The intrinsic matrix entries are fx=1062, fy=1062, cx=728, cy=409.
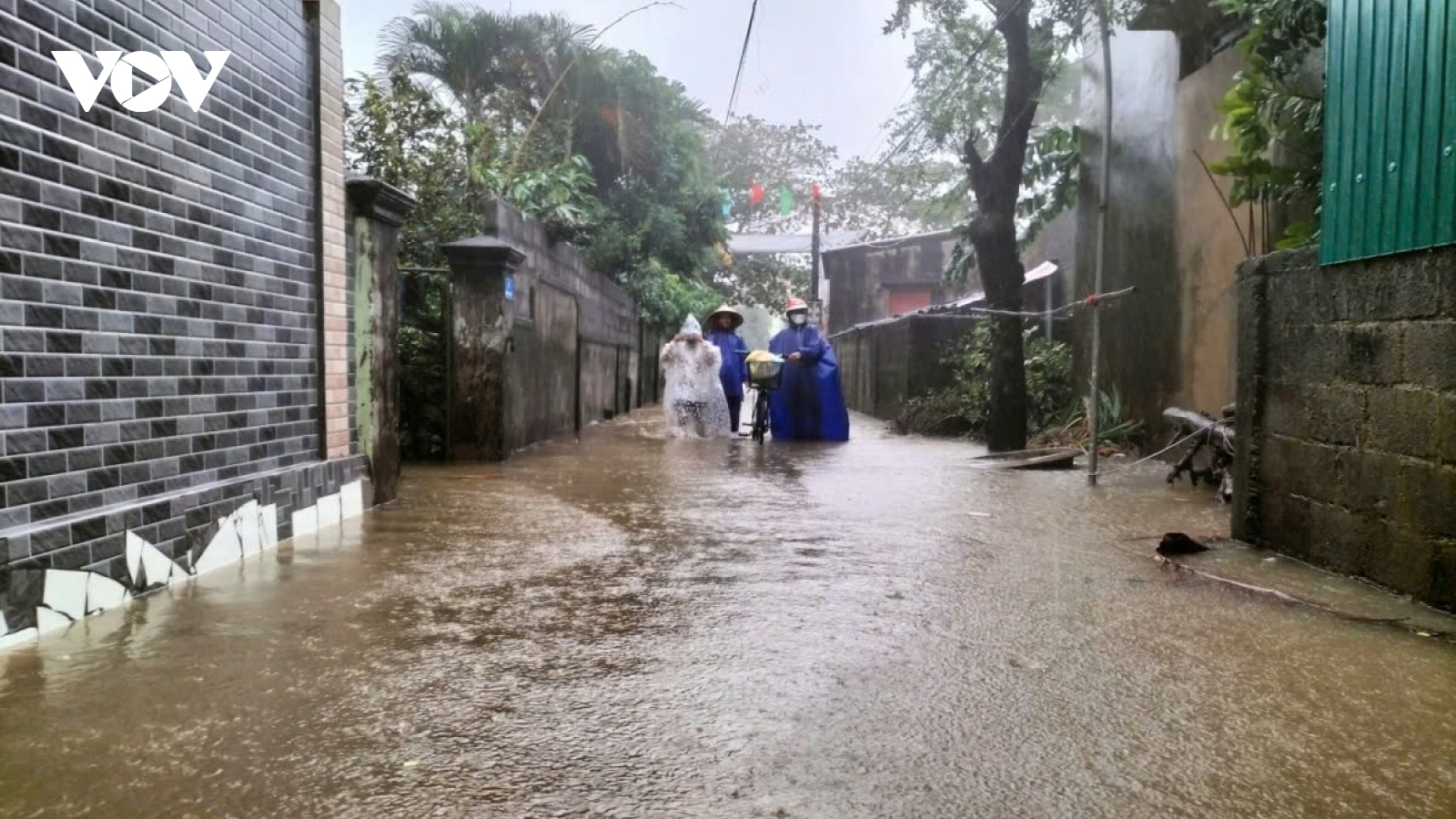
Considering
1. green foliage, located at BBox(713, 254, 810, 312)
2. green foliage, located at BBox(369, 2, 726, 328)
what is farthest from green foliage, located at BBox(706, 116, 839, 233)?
green foliage, located at BBox(369, 2, 726, 328)

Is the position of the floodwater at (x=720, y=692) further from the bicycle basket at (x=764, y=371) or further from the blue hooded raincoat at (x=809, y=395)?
the blue hooded raincoat at (x=809, y=395)

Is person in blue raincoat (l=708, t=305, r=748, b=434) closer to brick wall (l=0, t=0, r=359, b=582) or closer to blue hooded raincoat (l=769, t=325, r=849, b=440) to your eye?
blue hooded raincoat (l=769, t=325, r=849, b=440)

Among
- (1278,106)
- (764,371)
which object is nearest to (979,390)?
(764,371)

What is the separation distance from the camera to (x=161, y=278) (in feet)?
13.9

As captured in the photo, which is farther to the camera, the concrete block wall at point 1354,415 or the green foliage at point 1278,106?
the green foliage at point 1278,106

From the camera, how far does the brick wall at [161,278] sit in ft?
11.5

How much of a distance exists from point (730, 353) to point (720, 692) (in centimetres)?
1120

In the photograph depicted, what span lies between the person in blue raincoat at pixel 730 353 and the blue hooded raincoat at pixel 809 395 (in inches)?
28.7

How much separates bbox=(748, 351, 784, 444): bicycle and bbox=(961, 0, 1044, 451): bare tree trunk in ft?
8.42

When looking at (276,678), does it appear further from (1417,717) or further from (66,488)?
(1417,717)

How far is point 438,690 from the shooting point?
117 inches

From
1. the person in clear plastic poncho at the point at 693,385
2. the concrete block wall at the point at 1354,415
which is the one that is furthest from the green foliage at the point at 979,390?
the concrete block wall at the point at 1354,415

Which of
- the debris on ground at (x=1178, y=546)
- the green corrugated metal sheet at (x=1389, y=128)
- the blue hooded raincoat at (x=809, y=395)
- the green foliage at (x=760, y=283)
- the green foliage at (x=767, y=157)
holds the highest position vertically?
the green foliage at (x=767, y=157)

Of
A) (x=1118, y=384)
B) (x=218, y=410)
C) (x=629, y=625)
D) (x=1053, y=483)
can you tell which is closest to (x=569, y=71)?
(x=1118, y=384)
